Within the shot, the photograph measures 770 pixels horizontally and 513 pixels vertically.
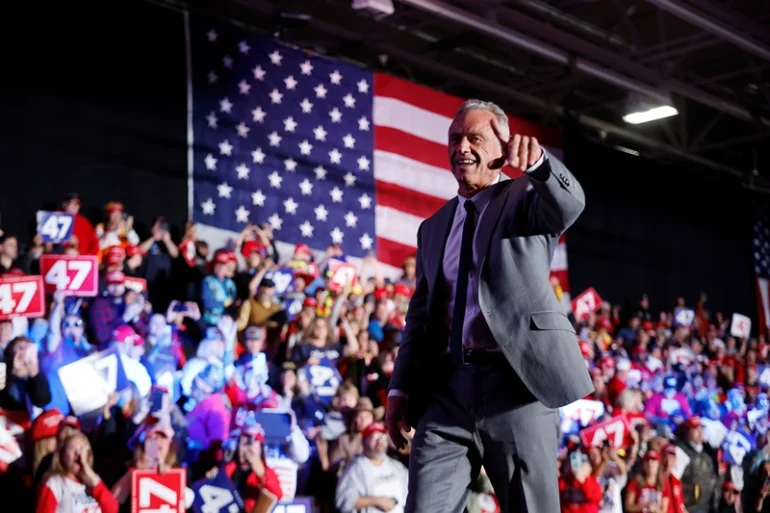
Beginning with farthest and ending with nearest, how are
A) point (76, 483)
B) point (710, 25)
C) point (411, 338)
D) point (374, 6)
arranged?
1. point (710, 25)
2. point (374, 6)
3. point (76, 483)
4. point (411, 338)

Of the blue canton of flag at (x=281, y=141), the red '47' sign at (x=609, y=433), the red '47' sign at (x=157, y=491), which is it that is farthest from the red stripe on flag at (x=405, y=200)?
the red '47' sign at (x=157, y=491)

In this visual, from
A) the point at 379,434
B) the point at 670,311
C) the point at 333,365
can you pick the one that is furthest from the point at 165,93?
the point at 670,311

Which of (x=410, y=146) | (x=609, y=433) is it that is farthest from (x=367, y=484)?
(x=410, y=146)

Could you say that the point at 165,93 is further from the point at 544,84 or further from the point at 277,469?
the point at 544,84

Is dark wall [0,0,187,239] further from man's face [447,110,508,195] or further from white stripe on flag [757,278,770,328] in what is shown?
white stripe on flag [757,278,770,328]

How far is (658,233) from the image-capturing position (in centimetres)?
1414

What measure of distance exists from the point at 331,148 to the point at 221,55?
152cm

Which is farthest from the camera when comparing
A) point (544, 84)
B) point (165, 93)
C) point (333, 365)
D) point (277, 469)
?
point (544, 84)

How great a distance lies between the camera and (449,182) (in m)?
11.1

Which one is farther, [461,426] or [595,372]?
[595,372]

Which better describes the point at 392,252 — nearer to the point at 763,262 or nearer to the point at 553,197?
the point at 763,262

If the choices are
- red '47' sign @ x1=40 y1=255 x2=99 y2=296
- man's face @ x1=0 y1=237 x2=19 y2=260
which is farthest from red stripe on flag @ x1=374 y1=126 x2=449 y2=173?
man's face @ x1=0 y1=237 x2=19 y2=260

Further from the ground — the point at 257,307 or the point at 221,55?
the point at 221,55

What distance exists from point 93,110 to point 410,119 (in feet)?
12.5
